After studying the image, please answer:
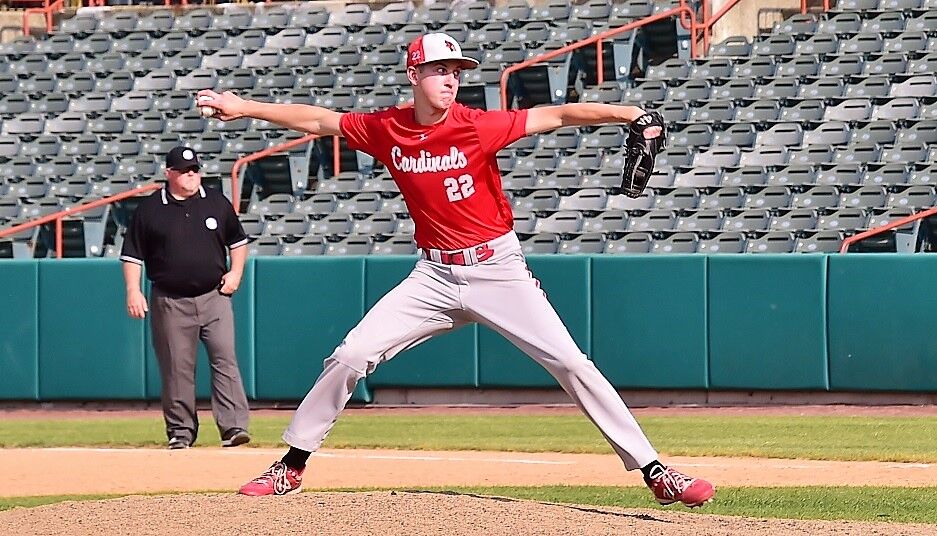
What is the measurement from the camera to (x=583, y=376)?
6.56 meters

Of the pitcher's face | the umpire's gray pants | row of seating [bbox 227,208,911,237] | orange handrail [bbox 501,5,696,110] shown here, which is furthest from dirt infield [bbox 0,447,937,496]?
orange handrail [bbox 501,5,696,110]

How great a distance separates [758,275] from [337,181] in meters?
6.55

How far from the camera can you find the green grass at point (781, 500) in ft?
23.9

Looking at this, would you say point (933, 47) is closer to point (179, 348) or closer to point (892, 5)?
point (892, 5)

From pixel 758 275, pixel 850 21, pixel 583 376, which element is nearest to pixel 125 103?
pixel 850 21

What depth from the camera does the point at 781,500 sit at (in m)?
7.81

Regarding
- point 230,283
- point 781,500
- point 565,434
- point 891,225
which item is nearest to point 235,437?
point 230,283

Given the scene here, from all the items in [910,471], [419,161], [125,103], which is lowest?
[910,471]

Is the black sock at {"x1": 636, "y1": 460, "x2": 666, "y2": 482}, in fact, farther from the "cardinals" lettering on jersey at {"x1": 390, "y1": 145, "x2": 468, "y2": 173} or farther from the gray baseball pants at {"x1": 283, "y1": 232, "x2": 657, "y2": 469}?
the "cardinals" lettering on jersey at {"x1": 390, "y1": 145, "x2": 468, "y2": 173}

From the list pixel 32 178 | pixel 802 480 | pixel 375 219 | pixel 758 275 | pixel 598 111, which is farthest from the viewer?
pixel 32 178

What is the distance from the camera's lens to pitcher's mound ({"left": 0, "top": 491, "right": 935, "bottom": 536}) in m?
6.12

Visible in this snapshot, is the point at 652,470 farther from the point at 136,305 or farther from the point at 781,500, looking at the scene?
the point at 136,305

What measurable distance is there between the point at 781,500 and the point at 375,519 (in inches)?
91.4

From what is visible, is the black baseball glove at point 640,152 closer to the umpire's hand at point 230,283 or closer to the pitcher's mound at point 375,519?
the pitcher's mound at point 375,519
